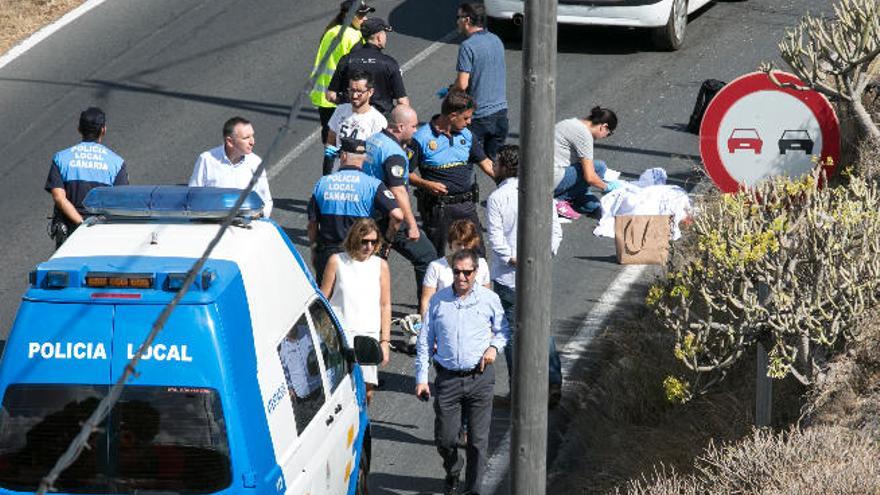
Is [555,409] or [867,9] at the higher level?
[867,9]

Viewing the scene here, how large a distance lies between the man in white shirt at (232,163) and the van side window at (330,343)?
264cm

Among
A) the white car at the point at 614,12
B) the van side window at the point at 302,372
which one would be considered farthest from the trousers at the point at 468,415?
the white car at the point at 614,12

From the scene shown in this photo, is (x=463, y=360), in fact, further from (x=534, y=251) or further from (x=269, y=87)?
(x=269, y=87)

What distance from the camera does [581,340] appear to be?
11883mm

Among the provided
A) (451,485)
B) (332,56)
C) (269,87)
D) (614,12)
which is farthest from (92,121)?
(614,12)

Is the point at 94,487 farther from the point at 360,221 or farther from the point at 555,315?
the point at 555,315

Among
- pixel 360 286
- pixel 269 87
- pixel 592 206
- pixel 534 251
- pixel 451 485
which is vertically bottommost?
pixel 451 485

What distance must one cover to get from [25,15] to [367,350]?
11782mm

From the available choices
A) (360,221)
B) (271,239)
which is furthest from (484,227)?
(271,239)

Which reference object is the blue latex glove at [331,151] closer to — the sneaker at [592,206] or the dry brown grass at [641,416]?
the sneaker at [592,206]

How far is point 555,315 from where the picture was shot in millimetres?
12344

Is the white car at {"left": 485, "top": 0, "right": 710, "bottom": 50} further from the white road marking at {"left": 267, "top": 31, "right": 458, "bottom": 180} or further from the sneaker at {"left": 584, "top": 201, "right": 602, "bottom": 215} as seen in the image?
the sneaker at {"left": 584, "top": 201, "right": 602, "bottom": 215}

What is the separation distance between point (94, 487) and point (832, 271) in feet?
13.8

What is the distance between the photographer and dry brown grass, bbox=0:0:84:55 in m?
18.7
